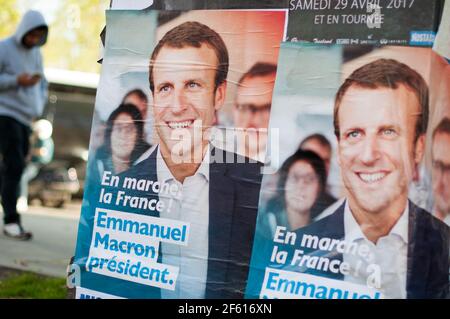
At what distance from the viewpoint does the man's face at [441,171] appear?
114 inches

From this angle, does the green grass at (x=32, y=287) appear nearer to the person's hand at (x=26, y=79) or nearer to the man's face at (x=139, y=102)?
the man's face at (x=139, y=102)

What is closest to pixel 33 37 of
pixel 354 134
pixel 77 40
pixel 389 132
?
pixel 354 134

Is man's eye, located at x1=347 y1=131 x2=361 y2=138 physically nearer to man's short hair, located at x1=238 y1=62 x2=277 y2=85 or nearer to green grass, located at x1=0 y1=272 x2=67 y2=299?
man's short hair, located at x1=238 y1=62 x2=277 y2=85

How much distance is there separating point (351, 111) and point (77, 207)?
1496cm

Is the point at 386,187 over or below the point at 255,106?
below

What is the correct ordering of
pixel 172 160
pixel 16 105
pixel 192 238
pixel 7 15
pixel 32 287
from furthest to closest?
pixel 7 15, pixel 16 105, pixel 32 287, pixel 172 160, pixel 192 238

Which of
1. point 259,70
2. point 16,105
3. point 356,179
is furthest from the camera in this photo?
point 16,105

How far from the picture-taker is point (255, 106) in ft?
10.8

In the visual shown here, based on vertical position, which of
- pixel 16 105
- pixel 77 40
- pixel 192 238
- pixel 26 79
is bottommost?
pixel 192 238

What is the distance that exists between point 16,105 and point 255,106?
393cm

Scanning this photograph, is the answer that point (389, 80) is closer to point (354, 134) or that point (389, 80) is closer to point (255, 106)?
point (354, 134)

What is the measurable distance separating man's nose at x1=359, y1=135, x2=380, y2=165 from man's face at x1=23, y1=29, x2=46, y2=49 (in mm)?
4600

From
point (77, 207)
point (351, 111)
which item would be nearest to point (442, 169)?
point (351, 111)
